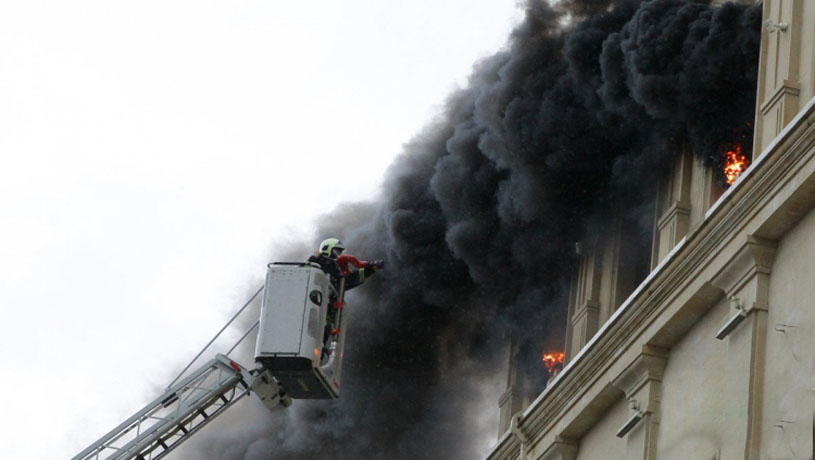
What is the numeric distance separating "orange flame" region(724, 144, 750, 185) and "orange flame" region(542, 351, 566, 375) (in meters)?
4.48

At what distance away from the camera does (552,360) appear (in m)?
30.0

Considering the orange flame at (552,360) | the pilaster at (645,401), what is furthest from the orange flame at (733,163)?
the pilaster at (645,401)

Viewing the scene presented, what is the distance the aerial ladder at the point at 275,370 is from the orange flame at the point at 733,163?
5131 millimetres

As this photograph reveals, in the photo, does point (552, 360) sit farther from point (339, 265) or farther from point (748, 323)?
point (748, 323)

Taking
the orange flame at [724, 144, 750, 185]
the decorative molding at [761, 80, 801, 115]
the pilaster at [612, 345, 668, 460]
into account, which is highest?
the orange flame at [724, 144, 750, 185]

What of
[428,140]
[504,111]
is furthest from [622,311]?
[428,140]

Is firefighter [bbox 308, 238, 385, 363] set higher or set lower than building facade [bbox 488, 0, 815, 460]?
higher

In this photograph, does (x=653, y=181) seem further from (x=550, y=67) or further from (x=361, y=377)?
(x=361, y=377)

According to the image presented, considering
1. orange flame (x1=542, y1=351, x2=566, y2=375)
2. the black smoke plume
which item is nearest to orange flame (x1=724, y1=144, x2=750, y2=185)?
the black smoke plume

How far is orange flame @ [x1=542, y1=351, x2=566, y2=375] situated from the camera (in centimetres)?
2978

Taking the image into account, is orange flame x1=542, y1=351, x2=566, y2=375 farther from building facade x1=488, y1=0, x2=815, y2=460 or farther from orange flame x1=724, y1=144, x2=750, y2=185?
building facade x1=488, y1=0, x2=815, y2=460

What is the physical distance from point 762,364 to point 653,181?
32.9ft

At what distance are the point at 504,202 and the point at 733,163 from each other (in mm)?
6950

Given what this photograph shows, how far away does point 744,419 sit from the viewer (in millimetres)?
18609
